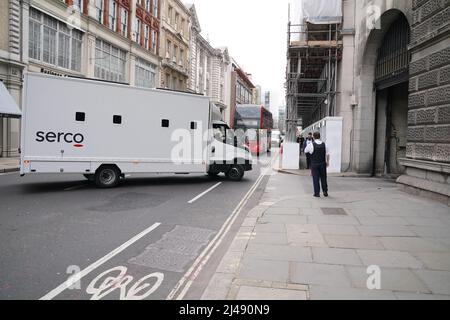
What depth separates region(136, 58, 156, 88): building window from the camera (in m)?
35.8

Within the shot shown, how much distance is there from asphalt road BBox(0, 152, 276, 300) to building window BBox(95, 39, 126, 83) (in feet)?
64.9

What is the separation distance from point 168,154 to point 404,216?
7410 millimetres

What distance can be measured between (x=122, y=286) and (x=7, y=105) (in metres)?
19.4

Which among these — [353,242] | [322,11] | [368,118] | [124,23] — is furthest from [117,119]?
[124,23]

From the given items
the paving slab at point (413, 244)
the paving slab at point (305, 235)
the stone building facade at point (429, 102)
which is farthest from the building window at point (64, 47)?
the paving slab at point (413, 244)

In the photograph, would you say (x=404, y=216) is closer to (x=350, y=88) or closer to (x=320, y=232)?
(x=320, y=232)

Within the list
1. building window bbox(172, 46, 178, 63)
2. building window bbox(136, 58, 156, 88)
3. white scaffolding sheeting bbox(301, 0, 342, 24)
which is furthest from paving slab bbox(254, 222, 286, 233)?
building window bbox(172, 46, 178, 63)

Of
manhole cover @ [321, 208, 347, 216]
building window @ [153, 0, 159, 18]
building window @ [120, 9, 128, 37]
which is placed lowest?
manhole cover @ [321, 208, 347, 216]

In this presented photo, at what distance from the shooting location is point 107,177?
11.6 metres

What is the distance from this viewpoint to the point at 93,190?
1098 centimetres

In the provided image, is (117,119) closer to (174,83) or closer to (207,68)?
(174,83)

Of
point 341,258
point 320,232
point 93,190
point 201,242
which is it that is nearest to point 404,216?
point 320,232

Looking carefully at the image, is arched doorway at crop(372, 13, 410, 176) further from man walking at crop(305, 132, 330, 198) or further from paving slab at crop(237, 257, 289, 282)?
paving slab at crop(237, 257, 289, 282)

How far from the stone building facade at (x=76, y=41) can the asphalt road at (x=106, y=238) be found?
1246cm
